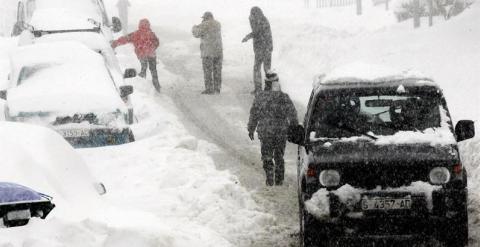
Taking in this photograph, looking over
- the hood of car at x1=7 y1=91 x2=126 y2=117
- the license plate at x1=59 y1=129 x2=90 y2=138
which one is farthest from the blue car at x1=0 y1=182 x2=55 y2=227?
the hood of car at x1=7 y1=91 x2=126 y2=117

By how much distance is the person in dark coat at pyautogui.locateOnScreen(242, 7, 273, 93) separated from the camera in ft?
56.2

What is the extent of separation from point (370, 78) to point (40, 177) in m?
3.75

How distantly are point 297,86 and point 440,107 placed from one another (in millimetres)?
11534

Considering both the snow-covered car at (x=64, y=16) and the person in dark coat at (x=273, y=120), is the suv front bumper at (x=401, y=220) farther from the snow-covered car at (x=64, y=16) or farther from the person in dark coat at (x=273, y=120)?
A: the snow-covered car at (x=64, y=16)

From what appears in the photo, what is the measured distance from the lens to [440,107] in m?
7.43

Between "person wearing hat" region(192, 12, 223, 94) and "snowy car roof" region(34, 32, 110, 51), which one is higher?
"snowy car roof" region(34, 32, 110, 51)

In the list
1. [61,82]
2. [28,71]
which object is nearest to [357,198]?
[61,82]

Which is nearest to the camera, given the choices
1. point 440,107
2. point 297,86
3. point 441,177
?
point 441,177

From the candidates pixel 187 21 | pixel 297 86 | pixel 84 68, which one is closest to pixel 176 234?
pixel 84 68

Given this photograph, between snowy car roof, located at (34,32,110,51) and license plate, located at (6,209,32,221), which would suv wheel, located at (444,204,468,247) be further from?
snowy car roof, located at (34,32,110,51)

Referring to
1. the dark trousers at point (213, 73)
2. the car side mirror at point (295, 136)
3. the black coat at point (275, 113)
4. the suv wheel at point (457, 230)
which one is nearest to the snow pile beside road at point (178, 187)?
the black coat at point (275, 113)

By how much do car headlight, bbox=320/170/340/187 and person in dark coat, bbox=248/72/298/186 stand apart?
334cm

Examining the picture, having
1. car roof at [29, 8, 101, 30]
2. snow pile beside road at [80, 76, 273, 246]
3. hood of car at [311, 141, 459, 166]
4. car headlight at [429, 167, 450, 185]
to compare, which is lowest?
snow pile beside road at [80, 76, 273, 246]

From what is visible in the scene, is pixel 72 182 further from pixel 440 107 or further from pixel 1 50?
pixel 1 50
